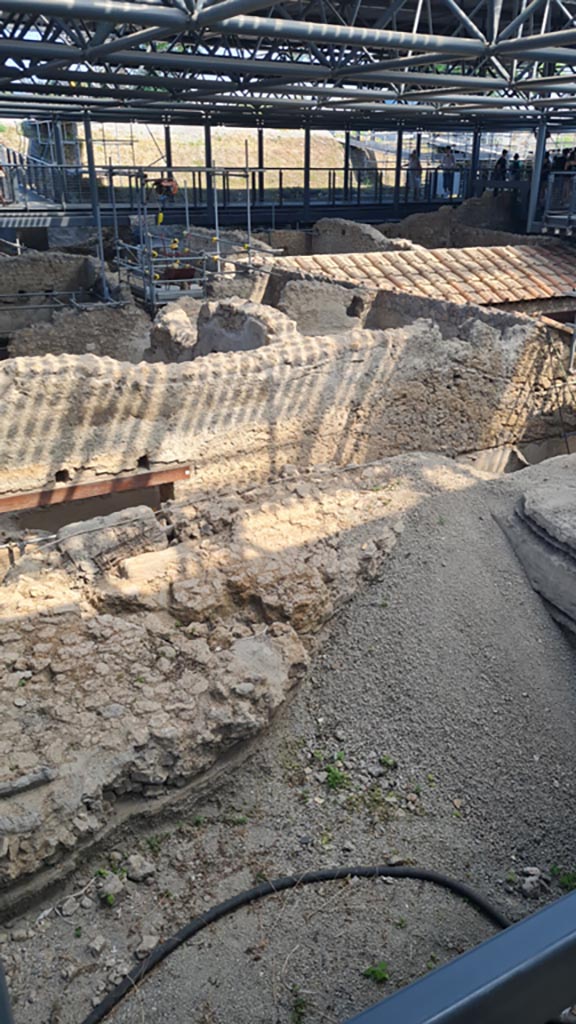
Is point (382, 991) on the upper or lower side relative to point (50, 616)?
lower

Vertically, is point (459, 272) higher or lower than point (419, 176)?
lower

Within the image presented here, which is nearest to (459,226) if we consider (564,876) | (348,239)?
(348,239)

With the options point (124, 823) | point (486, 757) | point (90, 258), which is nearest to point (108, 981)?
point (124, 823)

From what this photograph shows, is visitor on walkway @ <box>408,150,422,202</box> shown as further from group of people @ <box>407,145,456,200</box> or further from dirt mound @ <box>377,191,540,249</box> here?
dirt mound @ <box>377,191,540,249</box>

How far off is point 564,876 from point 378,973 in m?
1.33

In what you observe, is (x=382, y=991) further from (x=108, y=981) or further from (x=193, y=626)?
(x=193, y=626)

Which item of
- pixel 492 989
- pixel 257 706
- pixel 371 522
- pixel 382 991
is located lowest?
pixel 382 991

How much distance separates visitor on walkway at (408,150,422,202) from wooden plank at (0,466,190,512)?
68.7 ft

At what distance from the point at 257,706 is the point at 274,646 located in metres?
0.54

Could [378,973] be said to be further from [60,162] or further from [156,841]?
[60,162]

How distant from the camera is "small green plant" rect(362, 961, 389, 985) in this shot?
3518 millimetres

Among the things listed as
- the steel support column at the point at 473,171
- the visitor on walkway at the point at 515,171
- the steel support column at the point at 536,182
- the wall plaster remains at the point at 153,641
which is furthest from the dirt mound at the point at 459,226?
the wall plaster remains at the point at 153,641

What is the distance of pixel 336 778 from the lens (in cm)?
461

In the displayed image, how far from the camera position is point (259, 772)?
4.61 metres
